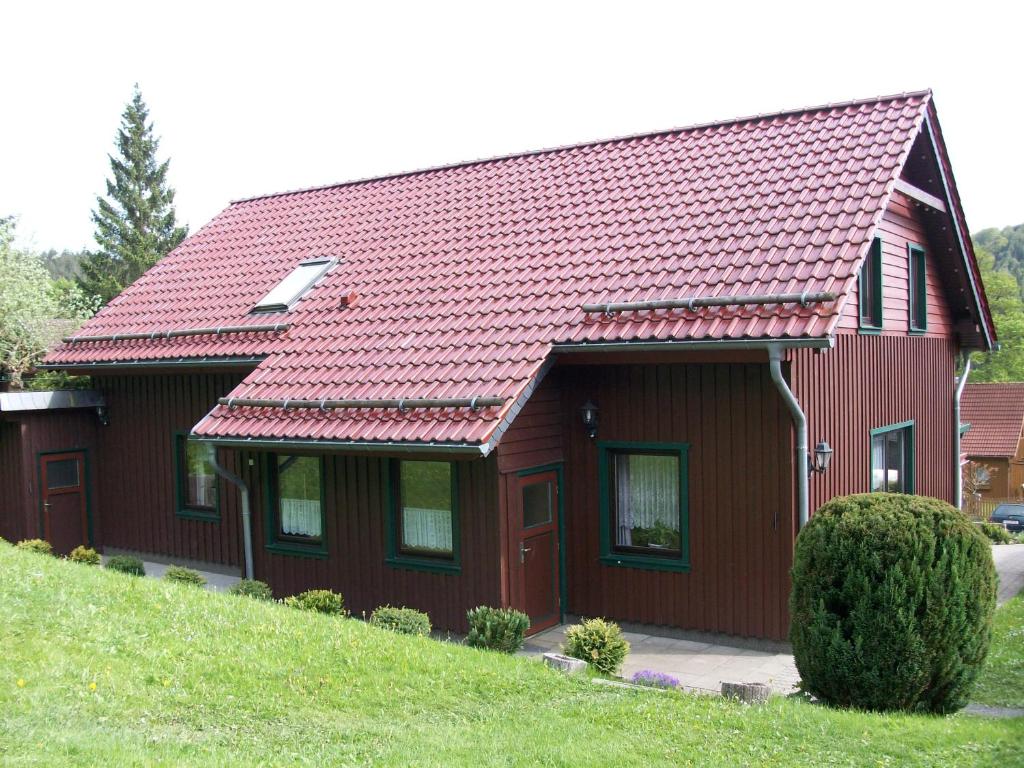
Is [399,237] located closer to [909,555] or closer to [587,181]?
[587,181]

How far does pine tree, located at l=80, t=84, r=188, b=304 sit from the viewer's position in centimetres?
4759

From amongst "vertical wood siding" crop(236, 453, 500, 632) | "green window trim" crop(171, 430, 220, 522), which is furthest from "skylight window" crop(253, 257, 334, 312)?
"green window trim" crop(171, 430, 220, 522)

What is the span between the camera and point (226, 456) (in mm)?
14641

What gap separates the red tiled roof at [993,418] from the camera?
1583 inches

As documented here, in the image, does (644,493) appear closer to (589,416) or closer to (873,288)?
(589,416)

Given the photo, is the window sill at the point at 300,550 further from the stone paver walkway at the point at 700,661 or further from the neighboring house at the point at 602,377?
the stone paver walkway at the point at 700,661

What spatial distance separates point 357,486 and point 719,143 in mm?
7046

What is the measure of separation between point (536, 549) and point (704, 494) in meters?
2.03

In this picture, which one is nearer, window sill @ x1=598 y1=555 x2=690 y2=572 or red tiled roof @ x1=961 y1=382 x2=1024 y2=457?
window sill @ x1=598 y1=555 x2=690 y2=572

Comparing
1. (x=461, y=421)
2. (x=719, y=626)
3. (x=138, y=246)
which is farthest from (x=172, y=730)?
(x=138, y=246)

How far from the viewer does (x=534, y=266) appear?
1238cm

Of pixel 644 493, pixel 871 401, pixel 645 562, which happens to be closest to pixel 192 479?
pixel 644 493

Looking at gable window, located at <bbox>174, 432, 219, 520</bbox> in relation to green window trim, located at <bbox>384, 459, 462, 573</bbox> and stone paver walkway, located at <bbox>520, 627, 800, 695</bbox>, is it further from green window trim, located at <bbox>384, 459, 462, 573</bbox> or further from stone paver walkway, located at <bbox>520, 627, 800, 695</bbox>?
stone paver walkway, located at <bbox>520, 627, 800, 695</bbox>

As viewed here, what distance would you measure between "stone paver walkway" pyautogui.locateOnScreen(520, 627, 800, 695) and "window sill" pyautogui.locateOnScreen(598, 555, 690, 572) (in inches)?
31.4
